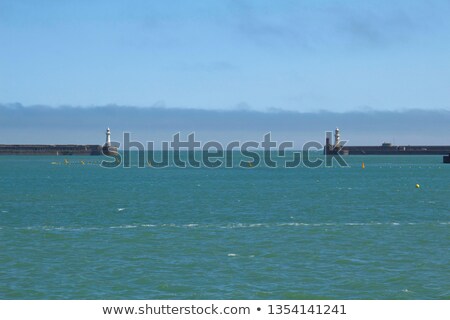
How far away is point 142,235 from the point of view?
4794cm

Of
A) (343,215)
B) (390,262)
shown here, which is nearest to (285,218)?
(343,215)

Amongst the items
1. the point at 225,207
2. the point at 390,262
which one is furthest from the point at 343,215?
the point at 390,262

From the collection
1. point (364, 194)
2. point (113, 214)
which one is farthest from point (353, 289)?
point (364, 194)

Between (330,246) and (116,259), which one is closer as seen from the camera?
(116,259)

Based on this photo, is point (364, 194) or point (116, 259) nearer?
point (116, 259)

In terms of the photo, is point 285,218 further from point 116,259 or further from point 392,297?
point 392,297

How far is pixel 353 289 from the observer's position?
101 feet

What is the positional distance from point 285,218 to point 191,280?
A: 91.4 feet

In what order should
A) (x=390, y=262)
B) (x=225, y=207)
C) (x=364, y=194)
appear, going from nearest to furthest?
(x=390, y=262) < (x=225, y=207) < (x=364, y=194)

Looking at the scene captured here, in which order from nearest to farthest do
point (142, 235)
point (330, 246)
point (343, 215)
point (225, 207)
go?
point (330, 246) → point (142, 235) → point (343, 215) → point (225, 207)

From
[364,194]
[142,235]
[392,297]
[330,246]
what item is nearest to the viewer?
[392,297]

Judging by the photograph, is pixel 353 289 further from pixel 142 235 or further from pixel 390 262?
pixel 142 235
